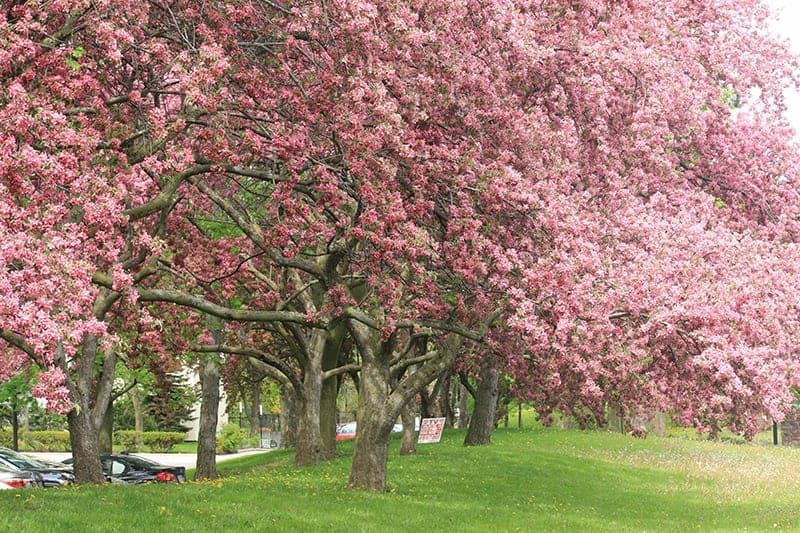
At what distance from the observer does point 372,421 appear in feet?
62.7

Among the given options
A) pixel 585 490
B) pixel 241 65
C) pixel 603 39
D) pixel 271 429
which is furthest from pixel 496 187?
pixel 271 429

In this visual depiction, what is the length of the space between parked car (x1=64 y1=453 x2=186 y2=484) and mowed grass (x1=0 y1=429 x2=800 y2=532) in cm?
315

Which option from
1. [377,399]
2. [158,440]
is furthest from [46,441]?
[377,399]

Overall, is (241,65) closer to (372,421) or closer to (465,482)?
(372,421)

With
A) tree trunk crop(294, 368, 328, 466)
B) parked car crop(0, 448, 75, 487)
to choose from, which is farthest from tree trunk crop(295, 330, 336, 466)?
parked car crop(0, 448, 75, 487)

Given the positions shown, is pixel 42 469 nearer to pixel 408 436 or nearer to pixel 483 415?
pixel 408 436

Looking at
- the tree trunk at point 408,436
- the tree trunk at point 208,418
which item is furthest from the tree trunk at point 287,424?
the tree trunk at point 208,418

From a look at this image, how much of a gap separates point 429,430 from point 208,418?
9428mm

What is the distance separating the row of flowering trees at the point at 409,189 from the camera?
1166 cm

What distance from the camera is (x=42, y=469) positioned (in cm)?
2589

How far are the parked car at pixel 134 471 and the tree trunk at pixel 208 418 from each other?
2381mm

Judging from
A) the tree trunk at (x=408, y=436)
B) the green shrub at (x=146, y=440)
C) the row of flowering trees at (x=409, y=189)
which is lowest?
the green shrub at (x=146, y=440)

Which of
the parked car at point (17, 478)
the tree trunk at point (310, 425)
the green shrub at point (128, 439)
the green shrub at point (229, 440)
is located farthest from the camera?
the green shrub at point (128, 439)

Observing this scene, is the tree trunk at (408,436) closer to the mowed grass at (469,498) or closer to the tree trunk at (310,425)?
the mowed grass at (469,498)
